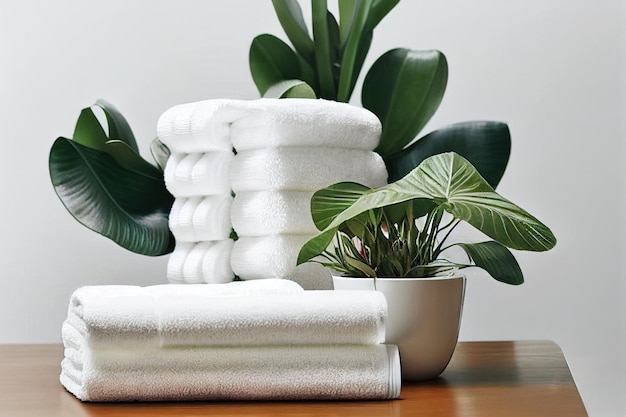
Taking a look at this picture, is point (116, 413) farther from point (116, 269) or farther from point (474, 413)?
point (116, 269)

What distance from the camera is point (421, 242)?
2.92 ft

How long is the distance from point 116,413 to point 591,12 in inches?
45.7

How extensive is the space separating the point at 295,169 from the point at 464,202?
290 mm

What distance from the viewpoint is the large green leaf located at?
766 mm

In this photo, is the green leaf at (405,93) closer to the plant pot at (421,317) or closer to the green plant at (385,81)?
the green plant at (385,81)

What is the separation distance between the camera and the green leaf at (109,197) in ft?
3.78

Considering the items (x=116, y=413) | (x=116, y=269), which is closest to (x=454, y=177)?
(x=116, y=413)

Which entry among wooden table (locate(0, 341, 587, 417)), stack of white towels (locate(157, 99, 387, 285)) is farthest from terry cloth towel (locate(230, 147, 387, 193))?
wooden table (locate(0, 341, 587, 417))

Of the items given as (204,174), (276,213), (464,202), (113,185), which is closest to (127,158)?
(113,185)

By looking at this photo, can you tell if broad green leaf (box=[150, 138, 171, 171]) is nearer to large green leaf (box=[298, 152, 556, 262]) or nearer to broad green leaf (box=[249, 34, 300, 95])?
broad green leaf (box=[249, 34, 300, 95])

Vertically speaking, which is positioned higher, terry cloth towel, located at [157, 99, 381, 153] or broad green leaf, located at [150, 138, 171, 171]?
terry cloth towel, located at [157, 99, 381, 153]

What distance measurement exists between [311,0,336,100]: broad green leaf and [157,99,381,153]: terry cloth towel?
25 cm

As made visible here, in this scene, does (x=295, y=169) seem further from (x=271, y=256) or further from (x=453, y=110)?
(x=453, y=110)

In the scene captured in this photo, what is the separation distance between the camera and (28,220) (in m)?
1.52
